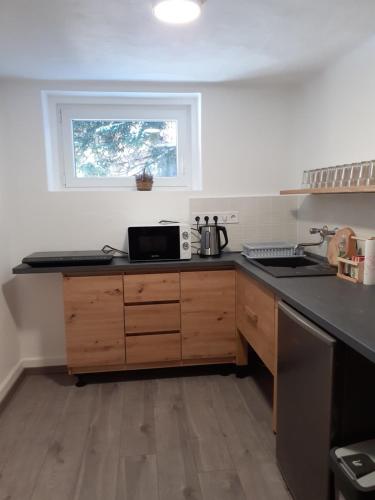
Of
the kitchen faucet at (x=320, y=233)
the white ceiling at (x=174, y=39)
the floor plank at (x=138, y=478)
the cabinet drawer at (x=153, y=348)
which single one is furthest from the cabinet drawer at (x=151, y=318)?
the white ceiling at (x=174, y=39)

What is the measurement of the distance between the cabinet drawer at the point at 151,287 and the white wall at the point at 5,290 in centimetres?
83

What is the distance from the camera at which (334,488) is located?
1157mm

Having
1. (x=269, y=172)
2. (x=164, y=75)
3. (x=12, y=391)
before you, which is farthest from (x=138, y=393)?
(x=164, y=75)

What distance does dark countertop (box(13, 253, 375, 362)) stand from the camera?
1113mm

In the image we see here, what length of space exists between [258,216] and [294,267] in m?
0.63

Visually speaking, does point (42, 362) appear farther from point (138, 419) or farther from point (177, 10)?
point (177, 10)

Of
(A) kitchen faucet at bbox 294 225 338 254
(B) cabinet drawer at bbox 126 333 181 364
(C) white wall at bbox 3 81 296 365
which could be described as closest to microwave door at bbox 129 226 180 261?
(C) white wall at bbox 3 81 296 365

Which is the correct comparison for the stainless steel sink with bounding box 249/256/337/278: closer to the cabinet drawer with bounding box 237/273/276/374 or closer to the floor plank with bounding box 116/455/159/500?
the cabinet drawer with bounding box 237/273/276/374

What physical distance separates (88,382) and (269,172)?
6.67 feet

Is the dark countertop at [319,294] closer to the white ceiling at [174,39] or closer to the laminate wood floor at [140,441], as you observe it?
the laminate wood floor at [140,441]

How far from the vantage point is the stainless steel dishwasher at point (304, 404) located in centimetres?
118

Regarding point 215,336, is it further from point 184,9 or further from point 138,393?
point 184,9

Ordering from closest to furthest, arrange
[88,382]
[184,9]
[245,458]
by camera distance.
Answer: [184,9] < [245,458] < [88,382]

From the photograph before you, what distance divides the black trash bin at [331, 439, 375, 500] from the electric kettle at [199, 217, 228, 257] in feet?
5.13
